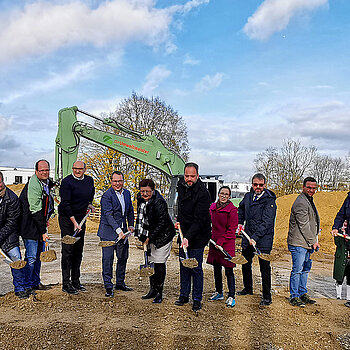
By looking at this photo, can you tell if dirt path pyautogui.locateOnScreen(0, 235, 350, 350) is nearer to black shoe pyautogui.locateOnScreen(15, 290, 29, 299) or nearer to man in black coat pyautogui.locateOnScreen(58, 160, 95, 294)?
black shoe pyautogui.locateOnScreen(15, 290, 29, 299)

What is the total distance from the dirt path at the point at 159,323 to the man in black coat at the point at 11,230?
0.24m

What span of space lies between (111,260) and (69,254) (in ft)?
2.34

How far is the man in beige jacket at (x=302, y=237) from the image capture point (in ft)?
19.2

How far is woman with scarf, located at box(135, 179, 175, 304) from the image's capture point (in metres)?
5.49

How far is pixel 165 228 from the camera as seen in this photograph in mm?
5551

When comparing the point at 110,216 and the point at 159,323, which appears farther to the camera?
the point at 110,216

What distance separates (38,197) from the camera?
5883 mm

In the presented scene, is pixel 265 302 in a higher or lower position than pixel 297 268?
lower

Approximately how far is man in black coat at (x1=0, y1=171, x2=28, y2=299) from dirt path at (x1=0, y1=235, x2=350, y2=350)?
242 millimetres

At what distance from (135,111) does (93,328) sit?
23.6m

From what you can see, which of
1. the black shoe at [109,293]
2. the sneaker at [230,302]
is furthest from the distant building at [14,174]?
the sneaker at [230,302]

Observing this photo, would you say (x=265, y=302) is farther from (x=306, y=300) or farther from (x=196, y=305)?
(x=196, y=305)

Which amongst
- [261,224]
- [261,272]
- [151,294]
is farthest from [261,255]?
[151,294]

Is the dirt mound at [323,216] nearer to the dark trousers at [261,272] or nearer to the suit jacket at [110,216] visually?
the dark trousers at [261,272]
